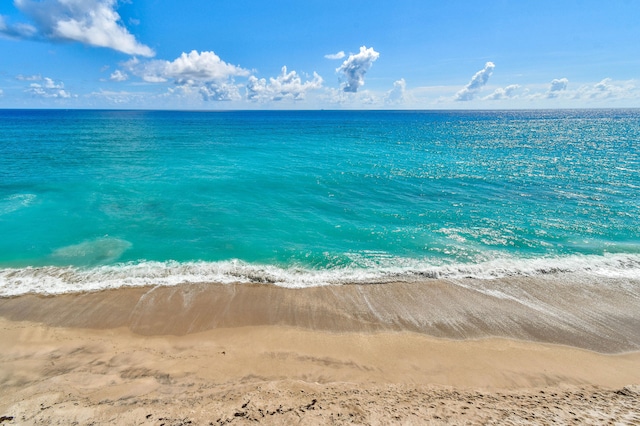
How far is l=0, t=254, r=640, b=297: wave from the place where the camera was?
1399cm

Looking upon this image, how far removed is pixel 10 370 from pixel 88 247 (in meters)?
9.06

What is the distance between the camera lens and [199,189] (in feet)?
91.1

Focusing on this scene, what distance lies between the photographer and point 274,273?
14953mm

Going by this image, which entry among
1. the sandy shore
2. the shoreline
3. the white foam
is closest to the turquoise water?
the white foam

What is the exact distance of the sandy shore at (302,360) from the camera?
7586mm

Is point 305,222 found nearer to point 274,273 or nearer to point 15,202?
point 274,273

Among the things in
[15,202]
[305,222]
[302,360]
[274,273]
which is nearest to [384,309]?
[302,360]

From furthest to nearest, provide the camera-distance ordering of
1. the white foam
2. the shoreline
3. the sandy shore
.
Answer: the white foam → the shoreline → the sandy shore

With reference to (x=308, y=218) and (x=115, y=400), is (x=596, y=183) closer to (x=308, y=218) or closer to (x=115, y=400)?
(x=308, y=218)

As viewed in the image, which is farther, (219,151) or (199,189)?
(219,151)

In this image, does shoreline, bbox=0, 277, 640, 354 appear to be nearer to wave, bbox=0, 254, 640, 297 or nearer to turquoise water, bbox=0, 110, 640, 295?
wave, bbox=0, 254, 640, 297

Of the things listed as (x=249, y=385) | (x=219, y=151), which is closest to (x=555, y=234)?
(x=249, y=385)

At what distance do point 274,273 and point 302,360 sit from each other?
5780 millimetres

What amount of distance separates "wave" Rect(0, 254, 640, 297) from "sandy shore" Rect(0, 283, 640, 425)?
27.6 inches
